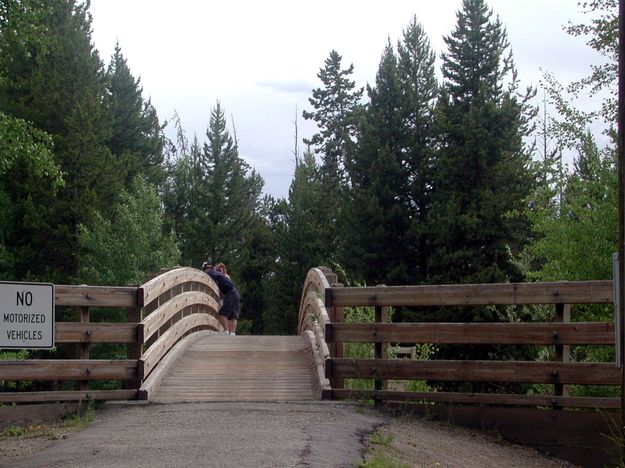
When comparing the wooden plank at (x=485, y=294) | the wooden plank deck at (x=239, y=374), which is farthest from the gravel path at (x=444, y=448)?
the wooden plank deck at (x=239, y=374)

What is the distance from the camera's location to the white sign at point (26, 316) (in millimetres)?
6680

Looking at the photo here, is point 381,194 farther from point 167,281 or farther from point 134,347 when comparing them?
point 134,347

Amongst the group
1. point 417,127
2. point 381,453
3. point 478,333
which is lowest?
point 381,453

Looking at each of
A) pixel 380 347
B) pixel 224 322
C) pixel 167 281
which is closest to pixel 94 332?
pixel 167 281

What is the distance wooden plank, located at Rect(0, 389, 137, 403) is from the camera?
8.67 m

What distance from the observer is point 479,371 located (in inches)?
348

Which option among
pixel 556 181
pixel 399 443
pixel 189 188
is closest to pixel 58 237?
pixel 189 188

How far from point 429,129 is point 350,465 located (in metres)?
41.3

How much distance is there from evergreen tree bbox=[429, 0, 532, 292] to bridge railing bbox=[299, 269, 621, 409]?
28.7 m

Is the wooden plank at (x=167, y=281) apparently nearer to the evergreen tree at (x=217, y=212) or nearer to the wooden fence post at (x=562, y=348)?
the wooden fence post at (x=562, y=348)

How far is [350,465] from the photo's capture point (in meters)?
6.21

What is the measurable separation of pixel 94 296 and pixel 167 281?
2.49 meters

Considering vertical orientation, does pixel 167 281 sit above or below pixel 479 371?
above

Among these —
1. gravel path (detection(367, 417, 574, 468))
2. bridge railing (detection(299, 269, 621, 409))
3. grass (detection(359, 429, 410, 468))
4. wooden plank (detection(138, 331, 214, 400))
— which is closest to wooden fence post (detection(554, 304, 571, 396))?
bridge railing (detection(299, 269, 621, 409))
